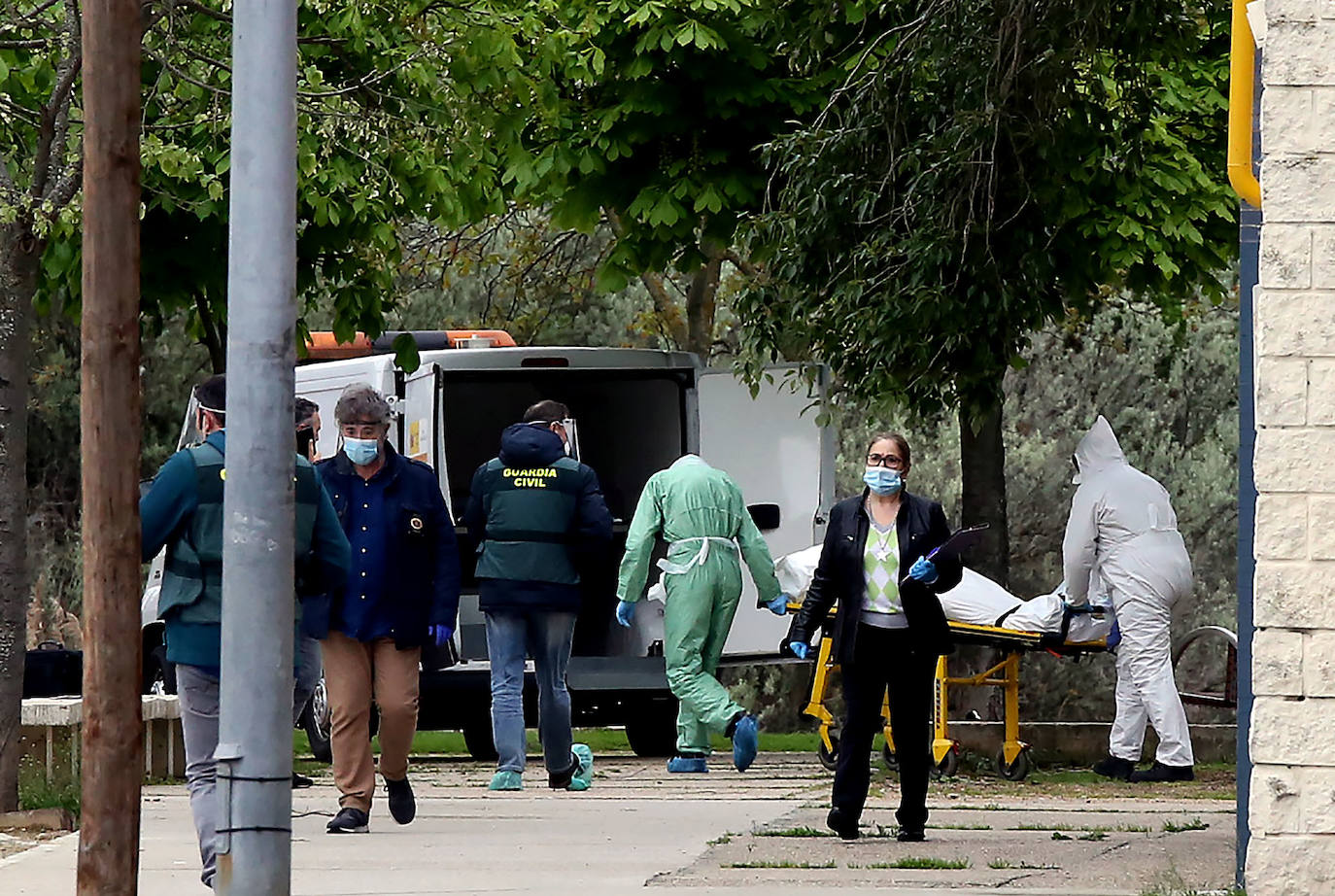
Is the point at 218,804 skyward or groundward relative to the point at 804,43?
groundward

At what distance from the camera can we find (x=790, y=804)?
11336 mm

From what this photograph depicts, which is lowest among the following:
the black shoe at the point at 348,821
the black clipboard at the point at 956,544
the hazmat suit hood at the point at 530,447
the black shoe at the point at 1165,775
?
the black shoe at the point at 1165,775

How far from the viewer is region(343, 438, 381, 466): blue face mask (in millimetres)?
9680

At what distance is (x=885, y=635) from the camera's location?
942 centimetres

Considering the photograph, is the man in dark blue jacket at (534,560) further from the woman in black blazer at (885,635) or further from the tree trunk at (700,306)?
the tree trunk at (700,306)

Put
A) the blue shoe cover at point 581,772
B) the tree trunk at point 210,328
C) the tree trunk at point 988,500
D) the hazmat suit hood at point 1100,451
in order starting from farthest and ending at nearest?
1. the tree trunk at point 988,500
2. the tree trunk at point 210,328
3. the hazmat suit hood at point 1100,451
4. the blue shoe cover at point 581,772

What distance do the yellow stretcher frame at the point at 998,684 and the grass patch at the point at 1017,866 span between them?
3.37 metres

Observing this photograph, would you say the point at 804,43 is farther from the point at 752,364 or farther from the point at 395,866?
the point at 395,866

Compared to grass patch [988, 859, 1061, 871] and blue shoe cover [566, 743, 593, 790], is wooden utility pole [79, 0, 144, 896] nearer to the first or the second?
grass patch [988, 859, 1061, 871]

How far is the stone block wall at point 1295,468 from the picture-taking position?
6488mm

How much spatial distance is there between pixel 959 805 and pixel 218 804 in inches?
211

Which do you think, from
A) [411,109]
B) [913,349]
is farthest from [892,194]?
[411,109]

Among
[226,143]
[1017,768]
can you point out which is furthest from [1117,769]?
[226,143]

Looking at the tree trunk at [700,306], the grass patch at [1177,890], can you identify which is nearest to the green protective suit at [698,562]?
the grass patch at [1177,890]
